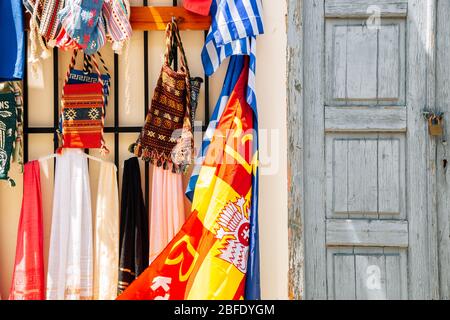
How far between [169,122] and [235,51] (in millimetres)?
465

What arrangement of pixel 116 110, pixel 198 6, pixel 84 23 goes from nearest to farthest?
pixel 84 23 → pixel 198 6 → pixel 116 110

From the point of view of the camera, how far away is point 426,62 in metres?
3.62

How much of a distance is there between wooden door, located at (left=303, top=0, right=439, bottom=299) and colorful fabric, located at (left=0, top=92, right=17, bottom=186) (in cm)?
140

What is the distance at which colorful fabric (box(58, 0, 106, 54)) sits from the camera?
350 cm

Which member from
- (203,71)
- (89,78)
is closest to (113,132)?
(89,78)

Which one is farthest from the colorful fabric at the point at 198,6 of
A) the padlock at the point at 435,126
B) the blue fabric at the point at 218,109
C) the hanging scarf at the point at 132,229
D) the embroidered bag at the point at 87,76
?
the padlock at the point at 435,126

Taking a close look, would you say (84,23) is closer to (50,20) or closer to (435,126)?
(50,20)

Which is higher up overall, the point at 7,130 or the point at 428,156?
the point at 7,130

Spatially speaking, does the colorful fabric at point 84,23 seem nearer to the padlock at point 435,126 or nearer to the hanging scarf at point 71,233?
the hanging scarf at point 71,233

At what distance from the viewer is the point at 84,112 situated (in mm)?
3660

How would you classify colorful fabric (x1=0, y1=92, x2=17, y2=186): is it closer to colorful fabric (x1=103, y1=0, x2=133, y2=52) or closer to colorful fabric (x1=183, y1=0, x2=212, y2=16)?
colorful fabric (x1=103, y1=0, x2=133, y2=52)

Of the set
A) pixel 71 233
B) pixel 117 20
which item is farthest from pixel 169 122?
pixel 71 233

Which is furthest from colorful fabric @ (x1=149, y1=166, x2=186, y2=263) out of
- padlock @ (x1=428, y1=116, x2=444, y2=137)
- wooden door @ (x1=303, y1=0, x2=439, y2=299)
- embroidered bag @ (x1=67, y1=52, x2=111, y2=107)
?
padlock @ (x1=428, y1=116, x2=444, y2=137)

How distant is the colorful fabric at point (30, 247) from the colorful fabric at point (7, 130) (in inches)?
3.9
